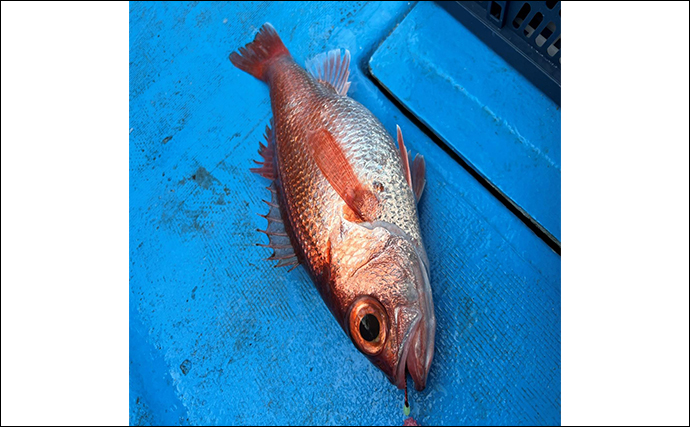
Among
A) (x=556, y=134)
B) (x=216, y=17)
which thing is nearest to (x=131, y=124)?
(x=216, y=17)

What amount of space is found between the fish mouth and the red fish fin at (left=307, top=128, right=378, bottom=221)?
15.4 inches

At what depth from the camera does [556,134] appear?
1.78m

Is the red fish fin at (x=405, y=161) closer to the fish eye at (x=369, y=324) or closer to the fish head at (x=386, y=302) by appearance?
the fish head at (x=386, y=302)

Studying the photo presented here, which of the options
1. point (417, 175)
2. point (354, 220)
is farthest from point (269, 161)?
point (417, 175)

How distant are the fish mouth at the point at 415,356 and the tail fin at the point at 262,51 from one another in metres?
1.31

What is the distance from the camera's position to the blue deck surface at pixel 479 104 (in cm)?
176

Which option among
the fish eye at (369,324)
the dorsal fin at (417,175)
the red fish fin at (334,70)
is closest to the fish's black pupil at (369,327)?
the fish eye at (369,324)

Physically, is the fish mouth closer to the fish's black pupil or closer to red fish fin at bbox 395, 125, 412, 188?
the fish's black pupil

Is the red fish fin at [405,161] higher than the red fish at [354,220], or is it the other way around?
the red fish fin at [405,161]

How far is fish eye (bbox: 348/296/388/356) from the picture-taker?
4.27 ft

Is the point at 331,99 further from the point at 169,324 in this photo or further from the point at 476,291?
the point at 169,324

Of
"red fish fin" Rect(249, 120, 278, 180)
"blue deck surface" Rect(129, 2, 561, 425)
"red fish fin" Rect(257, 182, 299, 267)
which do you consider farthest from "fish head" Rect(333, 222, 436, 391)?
"red fish fin" Rect(249, 120, 278, 180)

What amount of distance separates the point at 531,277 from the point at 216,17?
6.40ft

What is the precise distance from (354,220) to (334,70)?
77 centimetres
